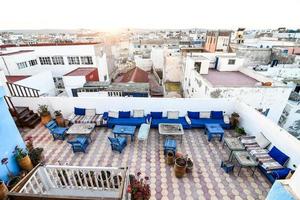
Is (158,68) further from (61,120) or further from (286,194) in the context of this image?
(286,194)

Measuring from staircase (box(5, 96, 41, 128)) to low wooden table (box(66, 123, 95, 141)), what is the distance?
339cm

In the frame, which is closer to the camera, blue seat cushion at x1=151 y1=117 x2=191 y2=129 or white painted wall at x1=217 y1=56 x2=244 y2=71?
blue seat cushion at x1=151 y1=117 x2=191 y2=129

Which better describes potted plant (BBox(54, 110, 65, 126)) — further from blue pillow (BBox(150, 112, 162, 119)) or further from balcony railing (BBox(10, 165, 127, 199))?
blue pillow (BBox(150, 112, 162, 119))

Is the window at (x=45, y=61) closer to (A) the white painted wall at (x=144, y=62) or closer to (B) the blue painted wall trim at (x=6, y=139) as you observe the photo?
(B) the blue painted wall trim at (x=6, y=139)

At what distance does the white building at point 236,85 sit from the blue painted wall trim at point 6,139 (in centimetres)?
1230

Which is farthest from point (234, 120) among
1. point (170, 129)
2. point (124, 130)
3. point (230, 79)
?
point (230, 79)

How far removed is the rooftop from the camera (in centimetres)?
1541

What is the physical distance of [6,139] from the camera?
6344mm

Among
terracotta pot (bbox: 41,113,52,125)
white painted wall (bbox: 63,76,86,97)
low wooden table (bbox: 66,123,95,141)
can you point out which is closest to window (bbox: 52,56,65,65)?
white painted wall (bbox: 63,76,86,97)

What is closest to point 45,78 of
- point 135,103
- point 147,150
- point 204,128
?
point 135,103

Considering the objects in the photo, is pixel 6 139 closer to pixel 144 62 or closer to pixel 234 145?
pixel 234 145

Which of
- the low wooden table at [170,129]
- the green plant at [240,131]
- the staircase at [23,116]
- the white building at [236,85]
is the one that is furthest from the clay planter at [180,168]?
the staircase at [23,116]

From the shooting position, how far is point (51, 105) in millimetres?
10828

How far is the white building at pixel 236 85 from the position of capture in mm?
12812
